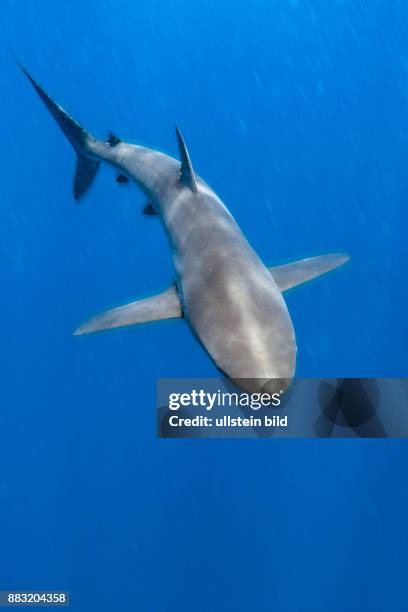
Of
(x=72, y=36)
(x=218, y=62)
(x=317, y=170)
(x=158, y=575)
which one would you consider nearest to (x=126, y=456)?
(x=158, y=575)

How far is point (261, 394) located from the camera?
359 centimetres

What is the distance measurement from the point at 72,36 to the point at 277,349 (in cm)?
1378

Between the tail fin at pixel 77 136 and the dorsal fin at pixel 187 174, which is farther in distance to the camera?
the tail fin at pixel 77 136

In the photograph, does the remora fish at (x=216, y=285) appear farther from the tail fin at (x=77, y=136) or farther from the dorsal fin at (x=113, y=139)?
the tail fin at (x=77, y=136)

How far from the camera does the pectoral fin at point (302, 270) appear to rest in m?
5.27

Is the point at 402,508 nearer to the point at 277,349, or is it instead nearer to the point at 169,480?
the point at 169,480

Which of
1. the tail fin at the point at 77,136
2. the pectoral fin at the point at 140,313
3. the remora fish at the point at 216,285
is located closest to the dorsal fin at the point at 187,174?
the remora fish at the point at 216,285

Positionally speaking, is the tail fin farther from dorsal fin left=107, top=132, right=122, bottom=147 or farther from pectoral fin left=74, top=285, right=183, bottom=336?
pectoral fin left=74, top=285, right=183, bottom=336

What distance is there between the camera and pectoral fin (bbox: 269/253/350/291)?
5.27 m

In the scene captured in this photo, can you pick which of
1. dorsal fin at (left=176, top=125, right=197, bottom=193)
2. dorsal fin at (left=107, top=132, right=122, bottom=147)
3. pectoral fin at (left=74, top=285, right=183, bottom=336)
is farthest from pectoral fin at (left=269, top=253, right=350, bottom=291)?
dorsal fin at (left=107, top=132, right=122, bottom=147)

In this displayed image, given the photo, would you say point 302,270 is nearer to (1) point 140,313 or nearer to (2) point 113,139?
(1) point 140,313

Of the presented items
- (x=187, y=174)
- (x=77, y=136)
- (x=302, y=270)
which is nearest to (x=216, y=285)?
(x=302, y=270)

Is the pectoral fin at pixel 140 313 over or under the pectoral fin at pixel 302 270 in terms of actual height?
under

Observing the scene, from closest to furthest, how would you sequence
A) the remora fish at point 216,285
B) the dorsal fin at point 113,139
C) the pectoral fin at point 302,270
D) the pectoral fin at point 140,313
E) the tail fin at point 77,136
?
1. the remora fish at point 216,285
2. the pectoral fin at point 140,313
3. the pectoral fin at point 302,270
4. the dorsal fin at point 113,139
5. the tail fin at point 77,136
